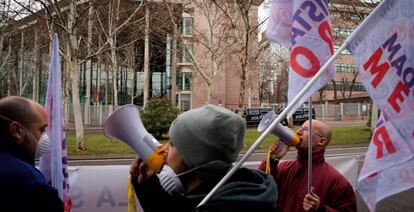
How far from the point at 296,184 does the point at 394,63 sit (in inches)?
51.4

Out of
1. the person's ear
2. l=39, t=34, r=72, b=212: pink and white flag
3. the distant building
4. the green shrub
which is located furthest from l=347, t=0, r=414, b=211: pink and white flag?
the distant building

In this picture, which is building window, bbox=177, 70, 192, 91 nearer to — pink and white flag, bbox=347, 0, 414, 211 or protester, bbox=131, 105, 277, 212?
pink and white flag, bbox=347, 0, 414, 211

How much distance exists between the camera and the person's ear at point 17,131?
2182 mm

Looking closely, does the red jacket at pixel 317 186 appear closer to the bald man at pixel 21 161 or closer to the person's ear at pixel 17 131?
the bald man at pixel 21 161

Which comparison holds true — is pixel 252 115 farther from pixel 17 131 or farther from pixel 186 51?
pixel 17 131

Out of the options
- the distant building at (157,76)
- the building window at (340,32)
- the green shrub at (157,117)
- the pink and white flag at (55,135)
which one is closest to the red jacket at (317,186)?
the pink and white flag at (55,135)

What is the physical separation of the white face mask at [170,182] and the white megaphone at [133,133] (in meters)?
0.12

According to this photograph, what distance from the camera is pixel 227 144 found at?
5.96 ft

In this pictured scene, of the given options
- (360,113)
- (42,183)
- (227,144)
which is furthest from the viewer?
(360,113)

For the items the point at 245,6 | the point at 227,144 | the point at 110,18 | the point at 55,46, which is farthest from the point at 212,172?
the point at 110,18

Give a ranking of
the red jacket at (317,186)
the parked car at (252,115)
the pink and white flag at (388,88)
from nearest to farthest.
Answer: the pink and white flag at (388,88)
the red jacket at (317,186)
the parked car at (252,115)

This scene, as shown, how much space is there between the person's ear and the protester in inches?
31.2

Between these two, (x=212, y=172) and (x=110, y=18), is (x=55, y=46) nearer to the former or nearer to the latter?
(x=212, y=172)

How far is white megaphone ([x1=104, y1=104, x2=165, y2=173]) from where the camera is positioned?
6.47ft
